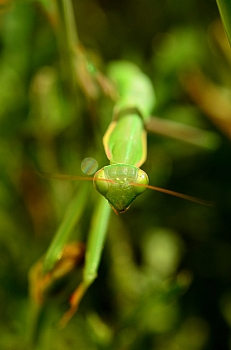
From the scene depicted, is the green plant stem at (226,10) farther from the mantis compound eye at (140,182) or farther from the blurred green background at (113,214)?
the blurred green background at (113,214)

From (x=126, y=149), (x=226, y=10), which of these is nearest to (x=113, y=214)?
(x=126, y=149)

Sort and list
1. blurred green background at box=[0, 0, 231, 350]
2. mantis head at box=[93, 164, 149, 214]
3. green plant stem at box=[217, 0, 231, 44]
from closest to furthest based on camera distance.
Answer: green plant stem at box=[217, 0, 231, 44], mantis head at box=[93, 164, 149, 214], blurred green background at box=[0, 0, 231, 350]

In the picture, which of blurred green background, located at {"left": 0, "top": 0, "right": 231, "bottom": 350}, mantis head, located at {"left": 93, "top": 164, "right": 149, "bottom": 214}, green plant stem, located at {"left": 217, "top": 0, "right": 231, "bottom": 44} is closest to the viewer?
green plant stem, located at {"left": 217, "top": 0, "right": 231, "bottom": 44}

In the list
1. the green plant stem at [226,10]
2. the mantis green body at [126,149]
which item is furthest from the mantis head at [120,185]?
the green plant stem at [226,10]

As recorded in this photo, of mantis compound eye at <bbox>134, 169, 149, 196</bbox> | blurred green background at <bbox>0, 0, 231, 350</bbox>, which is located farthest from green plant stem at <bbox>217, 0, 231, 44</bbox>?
blurred green background at <bbox>0, 0, 231, 350</bbox>

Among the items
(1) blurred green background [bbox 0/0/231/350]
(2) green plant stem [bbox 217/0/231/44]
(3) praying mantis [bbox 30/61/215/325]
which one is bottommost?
(1) blurred green background [bbox 0/0/231/350]

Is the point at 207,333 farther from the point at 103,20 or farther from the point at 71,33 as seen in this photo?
the point at 103,20

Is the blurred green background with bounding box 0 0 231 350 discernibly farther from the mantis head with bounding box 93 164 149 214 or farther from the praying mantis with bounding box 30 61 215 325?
the mantis head with bounding box 93 164 149 214
